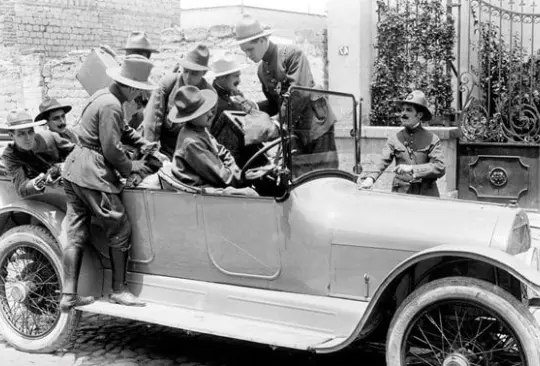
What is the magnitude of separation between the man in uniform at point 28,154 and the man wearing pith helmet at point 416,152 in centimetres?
259

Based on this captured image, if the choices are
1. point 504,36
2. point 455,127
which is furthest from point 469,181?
point 504,36

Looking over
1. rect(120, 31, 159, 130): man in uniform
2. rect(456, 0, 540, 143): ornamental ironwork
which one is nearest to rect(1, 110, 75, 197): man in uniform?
rect(120, 31, 159, 130): man in uniform

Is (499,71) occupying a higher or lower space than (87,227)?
higher

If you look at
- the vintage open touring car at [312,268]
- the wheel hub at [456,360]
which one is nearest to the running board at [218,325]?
the vintage open touring car at [312,268]

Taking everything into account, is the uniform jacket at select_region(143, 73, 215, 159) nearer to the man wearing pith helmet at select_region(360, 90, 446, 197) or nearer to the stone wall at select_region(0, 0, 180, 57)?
the man wearing pith helmet at select_region(360, 90, 446, 197)

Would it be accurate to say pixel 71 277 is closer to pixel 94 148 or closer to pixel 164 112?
pixel 94 148

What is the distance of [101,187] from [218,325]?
1201mm

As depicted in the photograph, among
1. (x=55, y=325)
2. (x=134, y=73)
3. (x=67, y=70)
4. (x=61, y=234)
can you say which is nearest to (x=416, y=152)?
(x=134, y=73)

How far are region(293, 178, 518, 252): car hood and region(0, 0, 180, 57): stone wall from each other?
14140 mm

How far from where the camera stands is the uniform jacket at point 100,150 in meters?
4.73

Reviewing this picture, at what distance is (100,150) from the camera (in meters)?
4.83

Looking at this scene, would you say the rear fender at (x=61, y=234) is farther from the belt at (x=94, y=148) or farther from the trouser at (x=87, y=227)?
the belt at (x=94, y=148)

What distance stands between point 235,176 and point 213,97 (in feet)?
1.77

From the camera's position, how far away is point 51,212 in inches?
201
